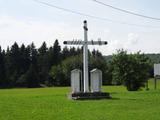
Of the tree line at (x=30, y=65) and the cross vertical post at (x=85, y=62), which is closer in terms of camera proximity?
the cross vertical post at (x=85, y=62)

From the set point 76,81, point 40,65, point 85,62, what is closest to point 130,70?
point 76,81

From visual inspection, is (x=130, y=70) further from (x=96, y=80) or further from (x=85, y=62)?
(x=85, y=62)

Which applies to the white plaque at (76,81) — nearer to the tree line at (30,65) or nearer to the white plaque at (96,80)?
the white plaque at (96,80)

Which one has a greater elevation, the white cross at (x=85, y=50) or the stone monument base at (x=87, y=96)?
the white cross at (x=85, y=50)

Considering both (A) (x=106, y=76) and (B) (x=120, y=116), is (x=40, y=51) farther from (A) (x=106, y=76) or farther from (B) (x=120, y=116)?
(B) (x=120, y=116)

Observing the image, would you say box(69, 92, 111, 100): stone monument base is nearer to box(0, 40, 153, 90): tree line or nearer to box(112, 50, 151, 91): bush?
box(112, 50, 151, 91): bush

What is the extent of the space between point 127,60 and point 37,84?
217 ft

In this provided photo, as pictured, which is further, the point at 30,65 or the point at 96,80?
the point at 30,65

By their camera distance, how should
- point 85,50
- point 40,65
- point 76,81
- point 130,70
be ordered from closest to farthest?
point 85,50, point 76,81, point 130,70, point 40,65

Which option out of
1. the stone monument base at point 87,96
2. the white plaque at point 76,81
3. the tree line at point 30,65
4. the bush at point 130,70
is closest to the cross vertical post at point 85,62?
the white plaque at point 76,81

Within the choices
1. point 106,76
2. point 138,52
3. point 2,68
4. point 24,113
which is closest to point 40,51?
point 2,68

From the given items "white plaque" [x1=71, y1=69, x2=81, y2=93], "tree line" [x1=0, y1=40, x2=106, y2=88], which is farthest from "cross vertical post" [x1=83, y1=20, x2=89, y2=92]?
"tree line" [x1=0, y1=40, x2=106, y2=88]

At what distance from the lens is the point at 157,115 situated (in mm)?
19031

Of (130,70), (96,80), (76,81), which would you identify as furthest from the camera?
(130,70)
